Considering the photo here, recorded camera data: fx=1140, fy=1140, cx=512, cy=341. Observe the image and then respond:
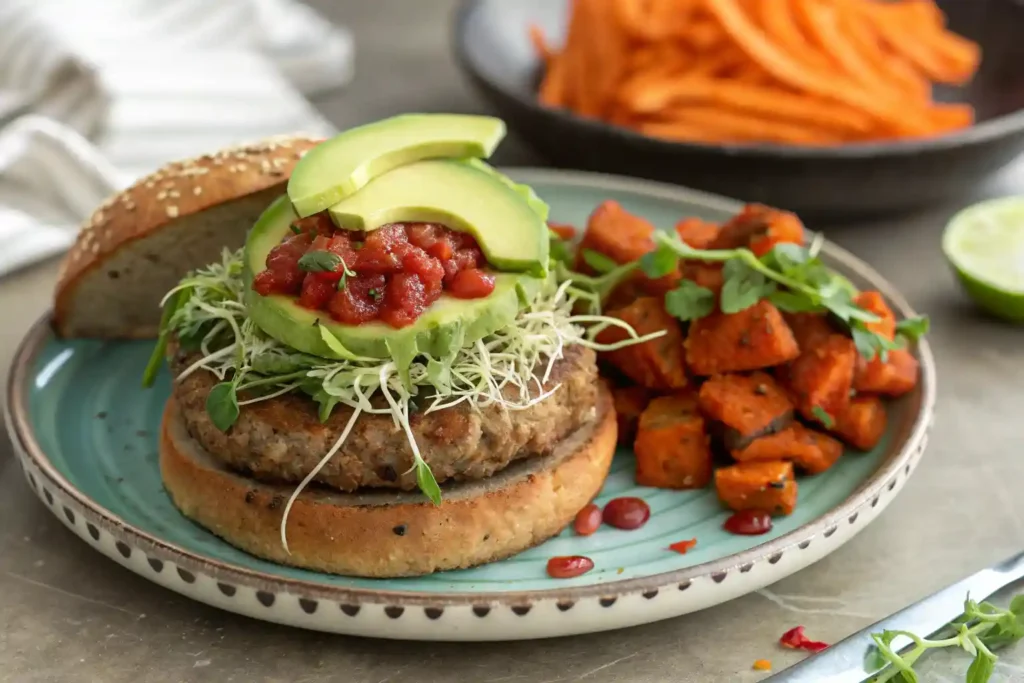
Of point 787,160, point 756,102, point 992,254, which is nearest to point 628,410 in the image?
point 787,160

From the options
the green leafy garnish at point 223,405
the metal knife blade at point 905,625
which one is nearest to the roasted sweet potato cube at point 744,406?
the metal knife blade at point 905,625

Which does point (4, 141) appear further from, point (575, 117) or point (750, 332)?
point (750, 332)

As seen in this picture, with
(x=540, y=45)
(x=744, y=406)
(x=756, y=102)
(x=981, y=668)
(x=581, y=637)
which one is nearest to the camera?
(x=981, y=668)

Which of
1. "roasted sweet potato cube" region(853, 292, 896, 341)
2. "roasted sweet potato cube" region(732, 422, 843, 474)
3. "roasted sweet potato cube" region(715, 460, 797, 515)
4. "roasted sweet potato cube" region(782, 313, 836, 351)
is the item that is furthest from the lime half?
"roasted sweet potato cube" region(715, 460, 797, 515)

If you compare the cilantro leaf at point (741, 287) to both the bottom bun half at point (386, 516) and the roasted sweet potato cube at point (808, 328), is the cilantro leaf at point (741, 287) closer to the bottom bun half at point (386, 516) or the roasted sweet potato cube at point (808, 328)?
the roasted sweet potato cube at point (808, 328)

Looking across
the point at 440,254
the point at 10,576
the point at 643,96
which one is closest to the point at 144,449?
the point at 10,576

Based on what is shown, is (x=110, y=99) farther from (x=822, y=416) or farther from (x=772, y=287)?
(x=822, y=416)
